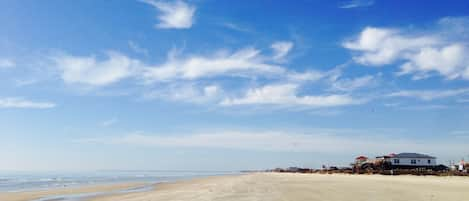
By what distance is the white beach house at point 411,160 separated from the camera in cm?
7281

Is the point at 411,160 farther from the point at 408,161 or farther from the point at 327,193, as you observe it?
the point at 327,193

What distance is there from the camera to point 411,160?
73.7 metres

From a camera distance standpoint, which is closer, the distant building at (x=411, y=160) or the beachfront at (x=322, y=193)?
the beachfront at (x=322, y=193)

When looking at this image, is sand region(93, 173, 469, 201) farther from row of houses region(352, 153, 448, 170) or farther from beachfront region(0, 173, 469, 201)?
row of houses region(352, 153, 448, 170)

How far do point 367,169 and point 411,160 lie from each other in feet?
41.2

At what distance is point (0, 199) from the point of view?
2558 cm

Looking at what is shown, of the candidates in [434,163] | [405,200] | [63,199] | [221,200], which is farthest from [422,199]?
[434,163]

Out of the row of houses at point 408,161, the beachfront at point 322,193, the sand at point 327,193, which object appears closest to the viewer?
the sand at point 327,193

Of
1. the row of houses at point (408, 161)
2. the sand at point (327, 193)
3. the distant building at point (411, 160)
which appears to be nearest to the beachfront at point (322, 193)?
the sand at point (327, 193)

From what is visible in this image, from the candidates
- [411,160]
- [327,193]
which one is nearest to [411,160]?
[411,160]

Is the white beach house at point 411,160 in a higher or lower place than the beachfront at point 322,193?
higher

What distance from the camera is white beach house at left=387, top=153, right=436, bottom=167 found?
7281cm

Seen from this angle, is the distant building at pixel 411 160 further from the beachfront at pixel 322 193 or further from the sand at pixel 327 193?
the sand at pixel 327 193

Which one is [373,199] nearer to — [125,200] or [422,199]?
[422,199]
